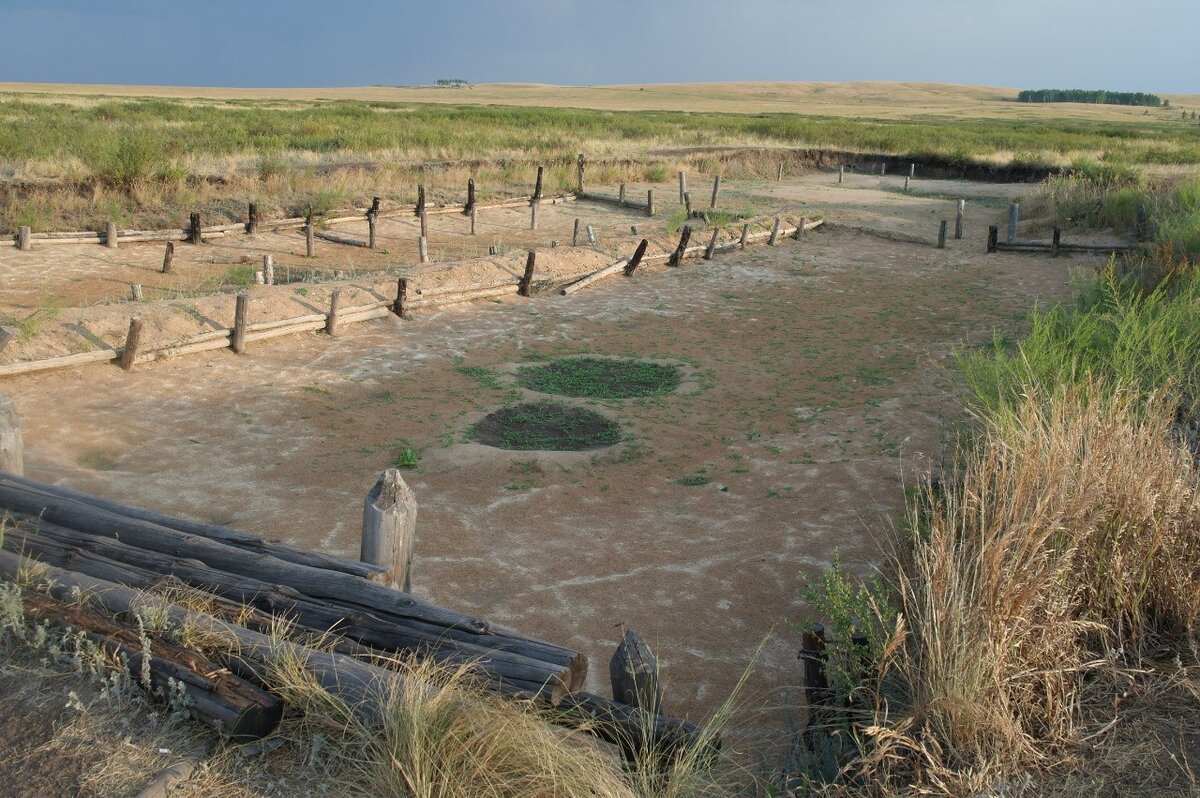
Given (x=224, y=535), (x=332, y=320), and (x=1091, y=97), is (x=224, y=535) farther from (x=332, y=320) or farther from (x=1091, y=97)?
(x=1091, y=97)

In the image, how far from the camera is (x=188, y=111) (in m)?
46.1

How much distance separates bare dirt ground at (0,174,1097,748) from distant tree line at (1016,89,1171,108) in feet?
420

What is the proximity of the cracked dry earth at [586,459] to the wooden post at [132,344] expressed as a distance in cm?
18

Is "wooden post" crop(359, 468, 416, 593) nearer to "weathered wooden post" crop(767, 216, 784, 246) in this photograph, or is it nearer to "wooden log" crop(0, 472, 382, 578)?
"wooden log" crop(0, 472, 382, 578)

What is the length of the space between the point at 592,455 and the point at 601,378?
2.81 metres

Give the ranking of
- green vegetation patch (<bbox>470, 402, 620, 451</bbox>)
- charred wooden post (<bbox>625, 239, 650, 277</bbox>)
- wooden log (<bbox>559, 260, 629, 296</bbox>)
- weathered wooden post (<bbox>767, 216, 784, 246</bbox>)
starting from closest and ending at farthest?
1. green vegetation patch (<bbox>470, 402, 620, 451</bbox>)
2. wooden log (<bbox>559, 260, 629, 296</bbox>)
3. charred wooden post (<bbox>625, 239, 650, 277</bbox>)
4. weathered wooden post (<bbox>767, 216, 784, 246</bbox>)

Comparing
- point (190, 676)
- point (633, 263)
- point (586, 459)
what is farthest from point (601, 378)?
point (190, 676)

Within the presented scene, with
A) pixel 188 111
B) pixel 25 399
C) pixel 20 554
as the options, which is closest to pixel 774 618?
pixel 20 554

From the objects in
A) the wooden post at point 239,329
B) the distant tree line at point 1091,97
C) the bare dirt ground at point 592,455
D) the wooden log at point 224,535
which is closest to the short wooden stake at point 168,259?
the bare dirt ground at point 592,455

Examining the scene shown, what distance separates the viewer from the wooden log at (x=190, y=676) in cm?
363

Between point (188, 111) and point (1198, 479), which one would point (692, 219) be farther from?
point (188, 111)

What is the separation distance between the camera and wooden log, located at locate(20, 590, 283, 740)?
363 centimetres

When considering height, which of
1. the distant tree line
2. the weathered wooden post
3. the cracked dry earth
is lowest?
the cracked dry earth

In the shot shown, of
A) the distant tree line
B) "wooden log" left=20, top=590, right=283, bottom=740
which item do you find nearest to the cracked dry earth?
"wooden log" left=20, top=590, right=283, bottom=740
